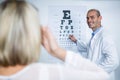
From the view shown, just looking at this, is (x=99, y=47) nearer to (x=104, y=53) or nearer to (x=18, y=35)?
(x=104, y=53)

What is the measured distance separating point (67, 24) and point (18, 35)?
131 centimetres

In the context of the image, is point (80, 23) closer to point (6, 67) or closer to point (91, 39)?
point (91, 39)

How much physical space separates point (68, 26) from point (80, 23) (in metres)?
0.10

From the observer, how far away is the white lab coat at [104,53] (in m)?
1.83

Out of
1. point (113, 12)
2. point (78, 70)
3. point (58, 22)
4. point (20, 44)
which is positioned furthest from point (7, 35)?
point (113, 12)

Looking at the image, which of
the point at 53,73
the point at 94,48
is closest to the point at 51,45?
the point at 53,73

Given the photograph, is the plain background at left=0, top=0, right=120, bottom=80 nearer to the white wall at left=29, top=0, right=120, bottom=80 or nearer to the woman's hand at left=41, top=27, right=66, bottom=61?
the white wall at left=29, top=0, right=120, bottom=80

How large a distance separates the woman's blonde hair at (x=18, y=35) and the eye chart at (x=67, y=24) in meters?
1.27

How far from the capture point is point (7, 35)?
0.59 meters

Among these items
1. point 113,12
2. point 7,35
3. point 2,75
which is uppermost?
point 113,12

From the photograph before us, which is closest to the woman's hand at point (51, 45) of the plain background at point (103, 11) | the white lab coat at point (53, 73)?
the white lab coat at point (53, 73)

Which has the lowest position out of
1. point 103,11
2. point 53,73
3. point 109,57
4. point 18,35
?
point 109,57

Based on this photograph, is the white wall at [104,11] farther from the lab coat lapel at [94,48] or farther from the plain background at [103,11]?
the lab coat lapel at [94,48]

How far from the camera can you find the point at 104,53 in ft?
6.01
